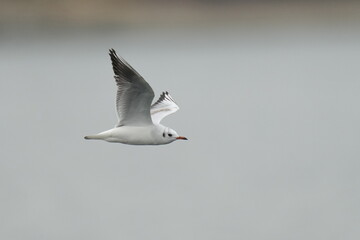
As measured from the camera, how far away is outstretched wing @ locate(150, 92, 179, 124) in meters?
7.77

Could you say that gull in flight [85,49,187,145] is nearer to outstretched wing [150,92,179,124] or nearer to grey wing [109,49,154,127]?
grey wing [109,49,154,127]

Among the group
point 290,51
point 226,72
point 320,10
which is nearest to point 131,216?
point 226,72

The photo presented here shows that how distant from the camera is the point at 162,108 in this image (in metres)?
7.96

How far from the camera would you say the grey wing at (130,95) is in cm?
669

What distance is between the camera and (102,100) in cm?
1834

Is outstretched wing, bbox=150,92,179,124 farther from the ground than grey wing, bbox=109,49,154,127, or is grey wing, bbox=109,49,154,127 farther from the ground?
outstretched wing, bbox=150,92,179,124

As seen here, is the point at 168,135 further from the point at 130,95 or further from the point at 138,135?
the point at 130,95

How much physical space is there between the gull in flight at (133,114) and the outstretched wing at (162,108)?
71cm

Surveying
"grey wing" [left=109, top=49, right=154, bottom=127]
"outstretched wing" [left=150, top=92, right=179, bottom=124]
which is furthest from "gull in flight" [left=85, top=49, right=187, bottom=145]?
"outstretched wing" [left=150, top=92, right=179, bottom=124]

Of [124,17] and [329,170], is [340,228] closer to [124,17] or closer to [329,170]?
[329,170]

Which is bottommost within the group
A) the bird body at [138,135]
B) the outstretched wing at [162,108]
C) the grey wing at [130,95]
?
the bird body at [138,135]

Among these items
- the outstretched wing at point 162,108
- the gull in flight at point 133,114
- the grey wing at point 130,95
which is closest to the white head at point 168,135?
the gull in flight at point 133,114

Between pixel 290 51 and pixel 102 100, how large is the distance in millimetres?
8757

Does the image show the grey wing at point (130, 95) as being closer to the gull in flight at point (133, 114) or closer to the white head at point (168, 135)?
the gull in flight at point (133, 114)
